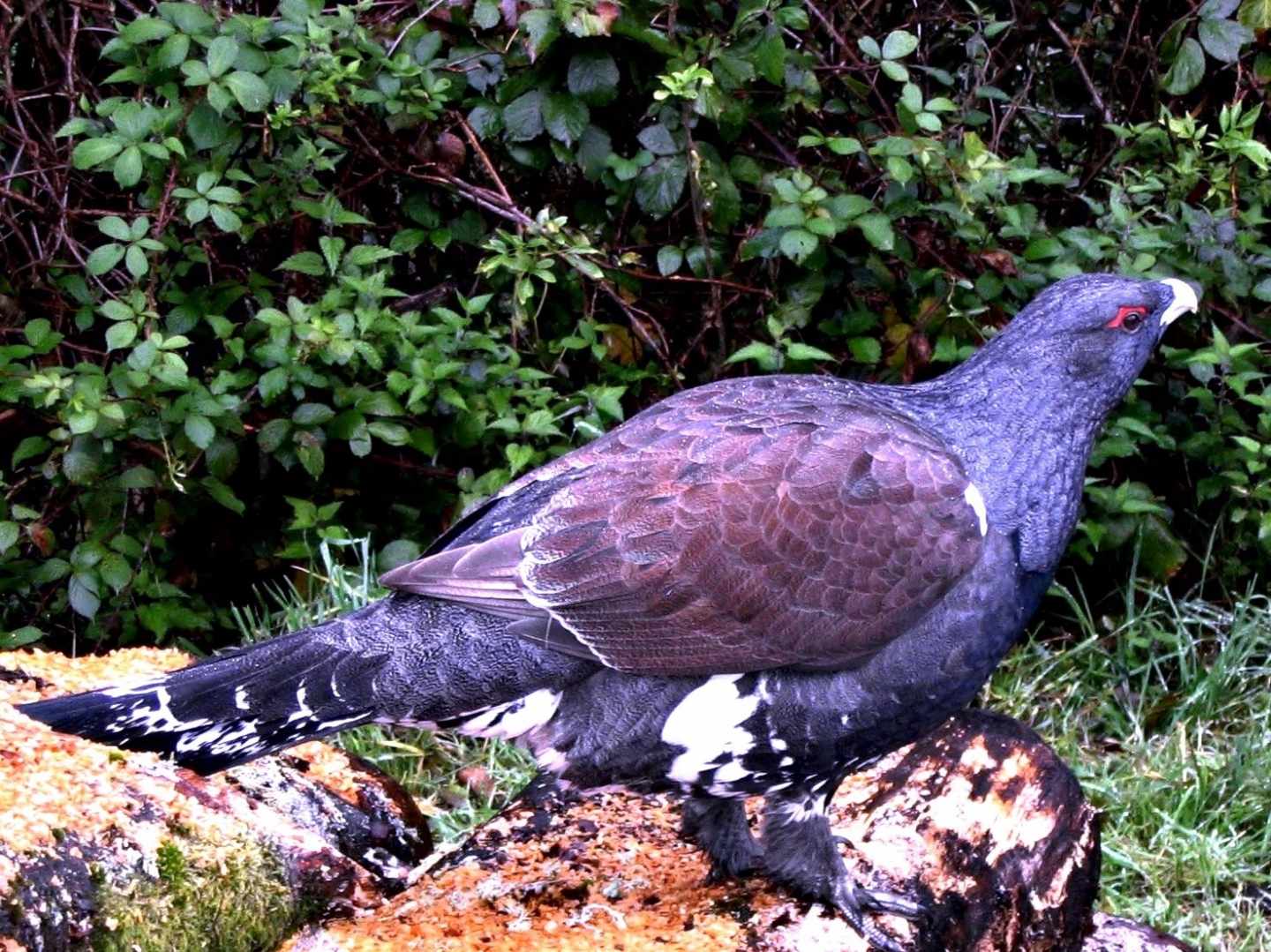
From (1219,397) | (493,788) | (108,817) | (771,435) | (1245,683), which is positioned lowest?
(1245,683)

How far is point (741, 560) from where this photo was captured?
3.04 metres

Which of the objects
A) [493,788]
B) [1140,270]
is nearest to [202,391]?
[493,788]

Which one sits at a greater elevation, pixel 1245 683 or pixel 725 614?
pixel 725 614

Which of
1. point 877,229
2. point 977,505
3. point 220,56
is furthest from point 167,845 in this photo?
point 877,229

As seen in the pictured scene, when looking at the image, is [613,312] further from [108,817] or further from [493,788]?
[108,817]

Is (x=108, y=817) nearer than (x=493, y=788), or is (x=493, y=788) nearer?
(x=108, y=817)

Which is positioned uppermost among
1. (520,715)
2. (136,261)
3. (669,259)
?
(136,261)

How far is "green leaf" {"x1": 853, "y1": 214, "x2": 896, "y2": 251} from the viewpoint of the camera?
4.73m

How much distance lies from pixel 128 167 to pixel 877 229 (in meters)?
2.24

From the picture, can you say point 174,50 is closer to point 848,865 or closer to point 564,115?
point 564,115

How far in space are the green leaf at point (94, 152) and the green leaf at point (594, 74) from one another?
4.56 feet

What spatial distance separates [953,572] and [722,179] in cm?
228

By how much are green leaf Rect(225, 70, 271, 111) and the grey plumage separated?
1857 mm

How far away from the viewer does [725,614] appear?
119 inches
